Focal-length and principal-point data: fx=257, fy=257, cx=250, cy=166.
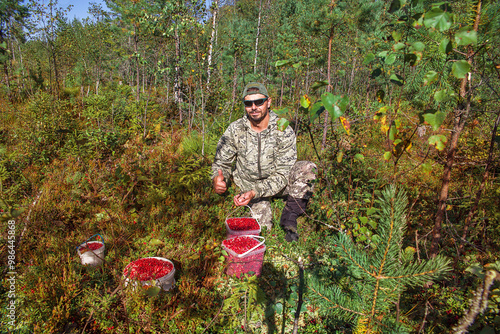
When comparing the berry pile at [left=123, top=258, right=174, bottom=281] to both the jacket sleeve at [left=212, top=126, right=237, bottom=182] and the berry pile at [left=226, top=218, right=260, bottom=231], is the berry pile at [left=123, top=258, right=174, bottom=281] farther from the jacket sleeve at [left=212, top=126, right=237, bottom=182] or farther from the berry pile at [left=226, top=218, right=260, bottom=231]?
the jacket sleeve at [left=212, top=126, right=237, bottom=182]

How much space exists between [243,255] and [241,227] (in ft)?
2.31

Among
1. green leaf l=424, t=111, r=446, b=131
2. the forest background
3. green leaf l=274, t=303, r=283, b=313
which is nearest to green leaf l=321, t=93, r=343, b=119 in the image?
the forest background

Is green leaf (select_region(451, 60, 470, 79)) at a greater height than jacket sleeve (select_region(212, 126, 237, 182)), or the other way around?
green leaf (select_region(451, 60, 470, 79))

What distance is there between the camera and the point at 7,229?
2762 millimetres

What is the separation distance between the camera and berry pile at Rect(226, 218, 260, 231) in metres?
3.02

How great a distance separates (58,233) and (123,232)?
0.76 meters

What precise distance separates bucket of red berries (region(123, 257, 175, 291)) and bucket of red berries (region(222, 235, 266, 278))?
1.82 ft

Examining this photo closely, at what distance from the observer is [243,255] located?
2330 millimetres

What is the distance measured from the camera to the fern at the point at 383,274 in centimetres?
83

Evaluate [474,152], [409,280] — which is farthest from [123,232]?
[474,152]

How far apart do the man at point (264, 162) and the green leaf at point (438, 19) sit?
8.12 feet

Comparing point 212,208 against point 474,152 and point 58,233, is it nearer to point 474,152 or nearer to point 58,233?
point 58,233

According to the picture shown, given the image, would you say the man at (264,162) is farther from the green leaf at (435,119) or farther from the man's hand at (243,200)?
the green leaf at (435,119)

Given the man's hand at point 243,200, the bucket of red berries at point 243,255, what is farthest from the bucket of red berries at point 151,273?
the man's hand at point 243,200
